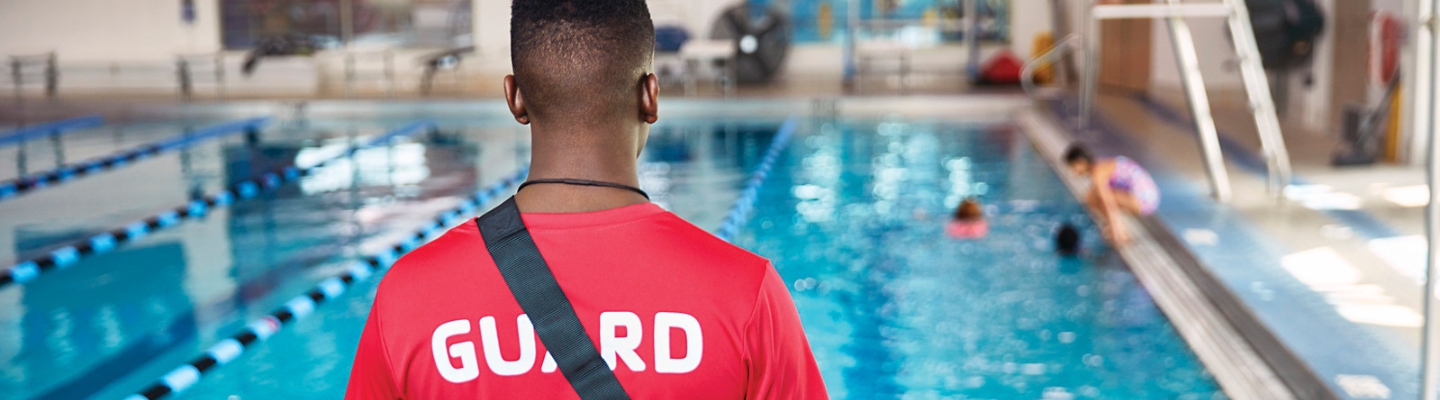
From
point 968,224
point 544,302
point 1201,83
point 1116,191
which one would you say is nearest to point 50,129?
point 968,224

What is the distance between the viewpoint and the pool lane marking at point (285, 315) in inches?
128

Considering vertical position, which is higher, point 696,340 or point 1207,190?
point 696,340

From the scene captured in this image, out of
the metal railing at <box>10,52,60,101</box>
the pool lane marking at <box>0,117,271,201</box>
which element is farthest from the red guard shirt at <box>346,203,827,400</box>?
the metal railing at <box>10,52,60,101</box>

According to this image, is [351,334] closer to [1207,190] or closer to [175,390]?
[175,390]

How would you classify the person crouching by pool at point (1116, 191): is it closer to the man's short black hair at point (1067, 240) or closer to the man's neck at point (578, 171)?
the man's short black hair at point (1067, 240)

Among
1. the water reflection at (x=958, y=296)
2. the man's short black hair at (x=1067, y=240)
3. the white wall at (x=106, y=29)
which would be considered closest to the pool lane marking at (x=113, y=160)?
the water reflection at (x=958, y=296)

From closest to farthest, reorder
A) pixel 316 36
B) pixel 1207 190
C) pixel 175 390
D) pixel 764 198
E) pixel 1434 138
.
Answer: pixel 1434 138 → pixel 175 390 → pixel 1207 190 → pixel 764 198 → pixel 316 36

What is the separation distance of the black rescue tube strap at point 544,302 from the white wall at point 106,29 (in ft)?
58.8

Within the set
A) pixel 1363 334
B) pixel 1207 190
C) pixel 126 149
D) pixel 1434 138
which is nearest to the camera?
pixel 1434 138

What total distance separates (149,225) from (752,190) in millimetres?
3548

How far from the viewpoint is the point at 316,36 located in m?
17.1

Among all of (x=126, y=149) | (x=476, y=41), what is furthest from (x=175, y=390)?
(x=476, y=41)

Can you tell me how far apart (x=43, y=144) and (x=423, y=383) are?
445 inches

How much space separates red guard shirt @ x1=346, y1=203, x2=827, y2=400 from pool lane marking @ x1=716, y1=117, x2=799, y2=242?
3365 mm
